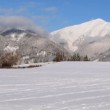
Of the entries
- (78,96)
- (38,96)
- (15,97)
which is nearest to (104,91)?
(78,96)

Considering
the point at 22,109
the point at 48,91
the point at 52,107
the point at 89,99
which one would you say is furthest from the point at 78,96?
the point at 22,109

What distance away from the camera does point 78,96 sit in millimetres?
8758

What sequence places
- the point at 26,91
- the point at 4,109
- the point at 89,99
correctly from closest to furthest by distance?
the point at 4,109
the point at 89,99
the point at 26,91

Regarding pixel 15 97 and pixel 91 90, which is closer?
pixel 15 97

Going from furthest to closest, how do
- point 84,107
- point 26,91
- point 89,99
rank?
point 26,91 → point 89,99 → point 84,107

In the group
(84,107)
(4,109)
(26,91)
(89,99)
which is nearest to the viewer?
(4,109)

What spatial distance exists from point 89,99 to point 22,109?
2.08 meters

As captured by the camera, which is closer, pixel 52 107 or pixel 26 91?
pixel 52 107

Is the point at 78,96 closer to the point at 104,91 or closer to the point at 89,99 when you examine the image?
the point at 89,99

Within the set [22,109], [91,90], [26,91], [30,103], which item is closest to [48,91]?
[26,91]

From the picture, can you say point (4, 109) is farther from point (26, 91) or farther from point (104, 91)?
point (104, 91)

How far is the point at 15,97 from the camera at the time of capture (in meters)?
8.34

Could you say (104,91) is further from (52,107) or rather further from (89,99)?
(52,107)

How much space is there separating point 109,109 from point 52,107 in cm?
115
